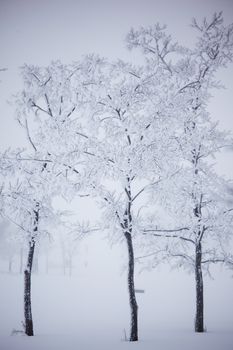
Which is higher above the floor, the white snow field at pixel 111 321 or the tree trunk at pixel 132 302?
the tree trunk at pixel 132 302

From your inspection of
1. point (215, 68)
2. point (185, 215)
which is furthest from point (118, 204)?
point (215, 68)

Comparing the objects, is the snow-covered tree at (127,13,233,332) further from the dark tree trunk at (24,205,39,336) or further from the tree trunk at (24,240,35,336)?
the tree trunk at (24,240,35,336)

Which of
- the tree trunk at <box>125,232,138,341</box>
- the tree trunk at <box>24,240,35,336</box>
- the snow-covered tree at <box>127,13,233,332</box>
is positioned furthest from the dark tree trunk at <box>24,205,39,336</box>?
the snow-covered tree at <box>127,13,233,332</box>

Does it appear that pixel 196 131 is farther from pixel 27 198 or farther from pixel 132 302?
pixel 27 198

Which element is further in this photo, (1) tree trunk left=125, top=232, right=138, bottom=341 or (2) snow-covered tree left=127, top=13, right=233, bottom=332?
(2) snow-covered tree left=127, top=13, right=233, bottom=332

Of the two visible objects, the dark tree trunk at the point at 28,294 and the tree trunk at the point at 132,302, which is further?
the dark tree trunk at the point at 28,294

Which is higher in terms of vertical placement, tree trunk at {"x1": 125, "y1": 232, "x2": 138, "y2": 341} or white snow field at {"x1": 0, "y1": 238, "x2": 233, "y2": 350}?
tree trunk at {"x1": 125, "y1": 232, "x2": 138, "y2": 341}

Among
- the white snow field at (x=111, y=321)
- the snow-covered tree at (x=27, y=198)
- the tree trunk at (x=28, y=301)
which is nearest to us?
the white snow field at (x=111, y=321)

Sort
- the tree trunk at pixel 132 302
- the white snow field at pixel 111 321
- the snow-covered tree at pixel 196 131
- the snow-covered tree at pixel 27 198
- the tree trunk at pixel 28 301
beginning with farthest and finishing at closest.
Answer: the tree trunk at pixel 28 301
the snow-covered tree at pixel 196 131
the tree trunk at pixel 132 302
the snow-covered tree at pixel 27 198
the white snow field at pixel 111 321

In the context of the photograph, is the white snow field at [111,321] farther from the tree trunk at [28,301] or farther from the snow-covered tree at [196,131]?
the snow-covered tree at [196,131]

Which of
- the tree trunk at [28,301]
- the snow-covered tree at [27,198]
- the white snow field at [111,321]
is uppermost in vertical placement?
the snow-covered tree at [27,198]

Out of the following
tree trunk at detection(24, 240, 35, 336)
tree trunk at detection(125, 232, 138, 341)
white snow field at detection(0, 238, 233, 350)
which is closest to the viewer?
white snow field at detection(0, 238, 233, 350)

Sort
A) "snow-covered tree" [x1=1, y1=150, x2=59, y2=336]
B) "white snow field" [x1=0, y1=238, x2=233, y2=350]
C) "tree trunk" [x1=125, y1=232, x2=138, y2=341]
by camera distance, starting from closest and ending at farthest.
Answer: "white snow field" [x1=0, y1=238, x2=233, y2=350] < "snow-covered tree" [x1=1, y1=150, x2=59, y2=336] < "tree trunk" [x1=125, y1=232, x2=138, y2=341]

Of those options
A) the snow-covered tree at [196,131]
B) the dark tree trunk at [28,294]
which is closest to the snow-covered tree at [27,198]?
the dark tree trunk at [28,294]
